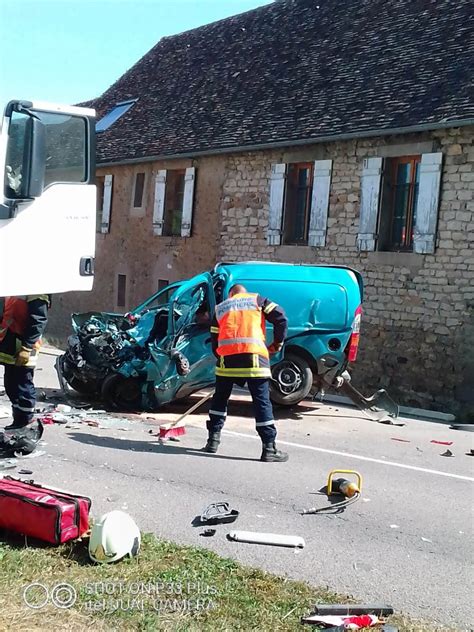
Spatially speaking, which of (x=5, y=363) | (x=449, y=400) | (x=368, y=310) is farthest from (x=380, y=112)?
(x=5, y=363)

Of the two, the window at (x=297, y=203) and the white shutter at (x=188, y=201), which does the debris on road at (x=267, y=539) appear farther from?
the white shutter at (x=188, y=201)

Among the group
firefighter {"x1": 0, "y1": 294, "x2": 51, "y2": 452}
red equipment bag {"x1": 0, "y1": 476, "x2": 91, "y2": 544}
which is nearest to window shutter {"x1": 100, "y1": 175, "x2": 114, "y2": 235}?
firefighter {"x1": 0, "y1": 294, "x2": 51, "y2": 452}

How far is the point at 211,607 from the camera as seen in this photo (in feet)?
12.9

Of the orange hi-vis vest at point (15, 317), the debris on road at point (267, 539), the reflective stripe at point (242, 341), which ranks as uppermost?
the orange hi-vis vest at point (15, 317)

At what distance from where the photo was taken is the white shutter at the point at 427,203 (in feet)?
43.4

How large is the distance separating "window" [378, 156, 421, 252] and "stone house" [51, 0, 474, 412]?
3cm

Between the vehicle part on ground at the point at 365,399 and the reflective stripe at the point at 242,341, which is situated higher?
the reflective stripe at the point at 242,341

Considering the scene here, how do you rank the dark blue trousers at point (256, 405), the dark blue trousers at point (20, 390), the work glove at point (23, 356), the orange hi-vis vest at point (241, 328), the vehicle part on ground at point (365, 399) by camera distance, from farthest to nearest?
the vehicle part on ground at point (365, 399)
the orange hi-vis vest at point (241, 328)
the dark blue trousers at point (256, 405)
the dark blue trousers at point (20, 390)
the work glove at point (23, 356)

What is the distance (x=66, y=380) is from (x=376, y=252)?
679cm

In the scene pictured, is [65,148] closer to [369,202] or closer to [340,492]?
[340,492]

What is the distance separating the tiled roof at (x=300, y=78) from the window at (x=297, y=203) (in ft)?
3.00

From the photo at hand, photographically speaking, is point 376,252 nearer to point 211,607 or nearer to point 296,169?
point 296,169

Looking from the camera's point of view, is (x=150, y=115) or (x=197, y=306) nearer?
(x=197, y=306)

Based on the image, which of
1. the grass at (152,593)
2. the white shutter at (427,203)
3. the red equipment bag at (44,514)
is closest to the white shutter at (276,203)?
the white shutter at (427,203)
